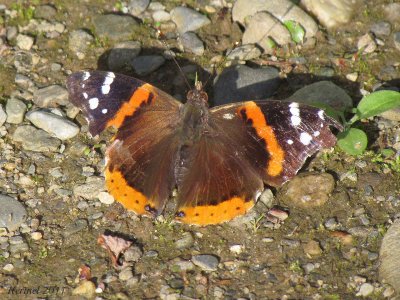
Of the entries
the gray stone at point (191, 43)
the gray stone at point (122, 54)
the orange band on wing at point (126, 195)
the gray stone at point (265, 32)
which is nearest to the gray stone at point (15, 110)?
the gray stone at point (122, 54)

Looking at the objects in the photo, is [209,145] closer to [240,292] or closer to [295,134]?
[295,134]

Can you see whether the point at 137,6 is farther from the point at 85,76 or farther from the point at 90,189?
the point at 90,189

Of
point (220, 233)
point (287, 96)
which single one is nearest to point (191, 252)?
point (220, 233)

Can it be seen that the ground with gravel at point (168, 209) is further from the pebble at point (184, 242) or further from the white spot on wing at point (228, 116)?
the white spot on wing at point (228, 116)

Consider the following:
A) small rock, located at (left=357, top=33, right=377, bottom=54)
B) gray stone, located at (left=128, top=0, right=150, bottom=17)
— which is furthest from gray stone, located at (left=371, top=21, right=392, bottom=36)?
gray stone, located at (left=128, top=0, right=150, bottom=17)

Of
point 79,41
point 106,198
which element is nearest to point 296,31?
point 79,41

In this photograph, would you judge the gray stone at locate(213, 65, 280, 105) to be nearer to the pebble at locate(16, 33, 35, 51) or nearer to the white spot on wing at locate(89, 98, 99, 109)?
the white spot on wing at locate(89, 98, 99, 109)
